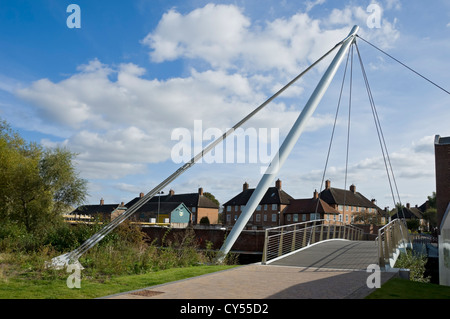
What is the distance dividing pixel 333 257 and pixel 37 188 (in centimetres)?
1906

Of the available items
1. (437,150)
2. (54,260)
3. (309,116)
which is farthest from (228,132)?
(437,150)

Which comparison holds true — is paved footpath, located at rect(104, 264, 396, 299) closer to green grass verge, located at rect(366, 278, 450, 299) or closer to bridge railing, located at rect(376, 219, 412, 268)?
green grass verge, located at rect(366, 278, 450, 299)

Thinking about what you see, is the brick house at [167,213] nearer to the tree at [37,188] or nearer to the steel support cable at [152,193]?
the tree at [37,188]

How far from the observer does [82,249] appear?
12.6 m

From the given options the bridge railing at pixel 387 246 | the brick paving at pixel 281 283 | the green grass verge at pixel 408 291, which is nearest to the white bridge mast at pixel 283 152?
the brick paving at pixel 281 283

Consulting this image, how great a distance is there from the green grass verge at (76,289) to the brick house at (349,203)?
58601mm

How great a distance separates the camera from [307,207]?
66500 millimetres

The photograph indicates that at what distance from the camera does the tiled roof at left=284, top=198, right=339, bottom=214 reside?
64.1 m

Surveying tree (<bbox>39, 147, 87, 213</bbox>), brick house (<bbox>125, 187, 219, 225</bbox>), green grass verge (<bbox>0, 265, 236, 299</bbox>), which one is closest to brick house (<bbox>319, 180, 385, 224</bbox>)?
brick house (<bbox>125, 187, 219, 225</bbox>)

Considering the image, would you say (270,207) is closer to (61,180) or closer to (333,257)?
(61,180)

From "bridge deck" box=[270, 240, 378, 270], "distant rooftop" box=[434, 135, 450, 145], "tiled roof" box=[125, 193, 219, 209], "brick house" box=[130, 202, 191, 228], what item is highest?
"distant rooftop" box=[434, 135, 450, 145]

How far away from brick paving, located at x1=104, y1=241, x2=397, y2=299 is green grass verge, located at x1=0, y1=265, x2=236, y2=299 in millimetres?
598
